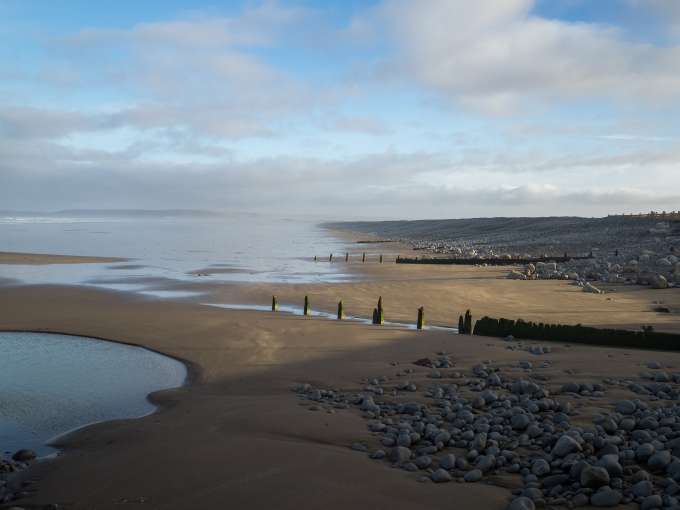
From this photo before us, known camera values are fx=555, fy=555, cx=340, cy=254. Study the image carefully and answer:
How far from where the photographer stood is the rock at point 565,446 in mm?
6695

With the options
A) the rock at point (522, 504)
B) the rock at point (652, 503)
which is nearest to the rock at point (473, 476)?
the rock at point (522, 504)

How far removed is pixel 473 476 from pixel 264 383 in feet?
21.0

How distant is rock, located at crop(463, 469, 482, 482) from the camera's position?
6625 millimetres

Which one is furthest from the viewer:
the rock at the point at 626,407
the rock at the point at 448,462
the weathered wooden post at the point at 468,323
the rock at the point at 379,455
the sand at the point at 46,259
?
the sand at the point at 46,259

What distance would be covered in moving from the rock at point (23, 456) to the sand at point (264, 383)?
0.33 metres

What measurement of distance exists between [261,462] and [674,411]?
5888mm

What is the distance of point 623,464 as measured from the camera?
634 centimetres

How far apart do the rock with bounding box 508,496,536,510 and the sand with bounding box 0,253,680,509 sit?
31 cm

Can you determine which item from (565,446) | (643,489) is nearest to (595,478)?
(643,489)

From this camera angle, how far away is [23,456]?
8.32 meters

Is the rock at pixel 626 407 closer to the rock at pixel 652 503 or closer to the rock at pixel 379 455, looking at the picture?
the rock at pixel 652 503

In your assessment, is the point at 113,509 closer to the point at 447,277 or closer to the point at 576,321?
the point at 576,321

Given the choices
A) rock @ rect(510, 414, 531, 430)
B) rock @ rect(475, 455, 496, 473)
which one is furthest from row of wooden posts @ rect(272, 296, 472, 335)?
rock @ rect(475, 455, 496, 473)

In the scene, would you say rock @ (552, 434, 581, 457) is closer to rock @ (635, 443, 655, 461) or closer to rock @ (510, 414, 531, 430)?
rock @ (635, 443, 655, 461)
